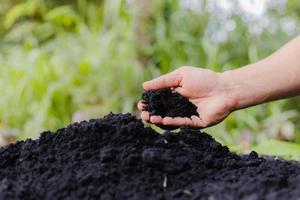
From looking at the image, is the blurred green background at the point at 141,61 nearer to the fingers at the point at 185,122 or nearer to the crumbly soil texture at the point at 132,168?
the fingers at the point at 185,122

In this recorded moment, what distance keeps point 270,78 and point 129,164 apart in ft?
2.74

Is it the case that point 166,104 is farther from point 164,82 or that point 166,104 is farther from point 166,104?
point 164,82

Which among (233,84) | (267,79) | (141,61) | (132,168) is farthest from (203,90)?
(141,61)

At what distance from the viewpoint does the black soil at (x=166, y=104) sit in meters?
1.88

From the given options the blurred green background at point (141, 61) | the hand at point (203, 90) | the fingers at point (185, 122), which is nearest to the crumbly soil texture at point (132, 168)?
the fingers at point (185, 122)

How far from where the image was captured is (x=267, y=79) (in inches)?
81.4

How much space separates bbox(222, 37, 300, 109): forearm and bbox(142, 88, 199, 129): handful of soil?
208 mm

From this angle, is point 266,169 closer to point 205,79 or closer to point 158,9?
point 205,79

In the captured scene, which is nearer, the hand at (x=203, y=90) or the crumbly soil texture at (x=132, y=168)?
the crumbly soil texture at (x=132, y=168)

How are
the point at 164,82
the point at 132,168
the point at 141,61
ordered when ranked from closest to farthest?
1. the point at 132,168
2. the point at 164,82
3. the point at 141,61

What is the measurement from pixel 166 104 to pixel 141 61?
2937mm

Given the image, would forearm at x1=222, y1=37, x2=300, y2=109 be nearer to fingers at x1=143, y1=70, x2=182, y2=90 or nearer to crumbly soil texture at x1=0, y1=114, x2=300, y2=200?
fingers at x1=143, y1=70, x2=182, y2=90

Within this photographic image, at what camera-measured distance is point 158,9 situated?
15.9 ft

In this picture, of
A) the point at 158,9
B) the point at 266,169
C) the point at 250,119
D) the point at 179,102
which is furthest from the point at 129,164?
the point at 158,9
